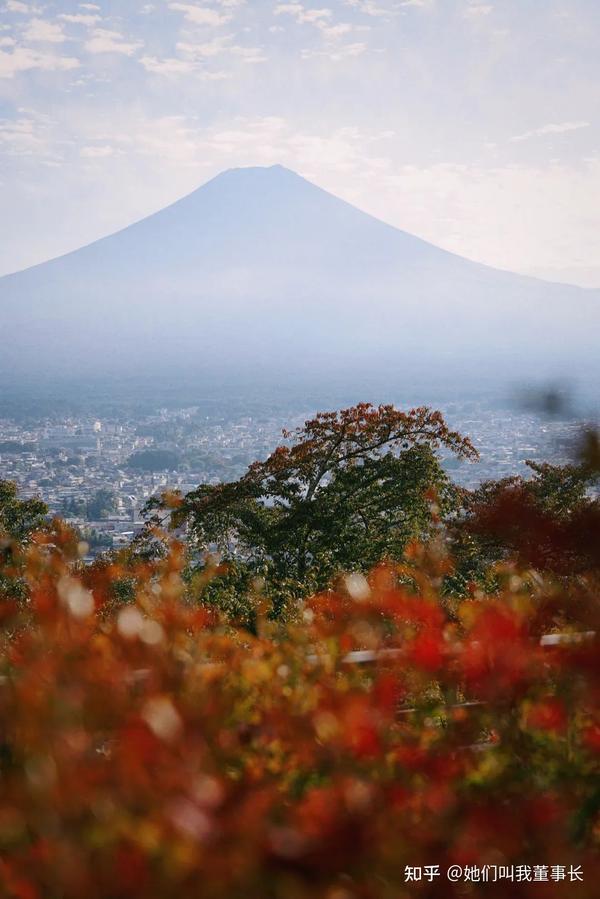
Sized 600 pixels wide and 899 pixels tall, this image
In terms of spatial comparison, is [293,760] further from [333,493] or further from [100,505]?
[100,505]

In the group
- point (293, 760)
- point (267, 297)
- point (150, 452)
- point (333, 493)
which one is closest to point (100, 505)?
point (333, 493)

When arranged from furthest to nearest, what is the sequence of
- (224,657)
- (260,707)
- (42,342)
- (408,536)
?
1. (42,342)
2. (408,536)
3. (224,657)
4. (260,707)

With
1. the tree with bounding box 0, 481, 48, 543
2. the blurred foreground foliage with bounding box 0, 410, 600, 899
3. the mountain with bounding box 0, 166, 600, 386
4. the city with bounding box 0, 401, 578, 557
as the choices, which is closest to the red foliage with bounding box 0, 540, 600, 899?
the blurred foreground foliage with bounding box 0, 410, 600, 899

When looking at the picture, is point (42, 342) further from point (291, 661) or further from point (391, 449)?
point (291, 661)

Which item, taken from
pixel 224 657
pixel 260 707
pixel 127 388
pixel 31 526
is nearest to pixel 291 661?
pixel 260 707

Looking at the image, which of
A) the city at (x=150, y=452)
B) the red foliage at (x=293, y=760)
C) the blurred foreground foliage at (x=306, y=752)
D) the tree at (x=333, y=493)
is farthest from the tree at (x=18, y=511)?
the red foliage at (x=293, y=760)

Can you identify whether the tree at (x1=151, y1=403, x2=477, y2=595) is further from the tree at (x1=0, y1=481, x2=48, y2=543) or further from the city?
the tree at (x1=0, y1=481, x2=48, y2=543)

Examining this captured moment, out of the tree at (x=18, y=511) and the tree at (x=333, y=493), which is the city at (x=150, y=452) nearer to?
the tree at (x=18, y=511)
